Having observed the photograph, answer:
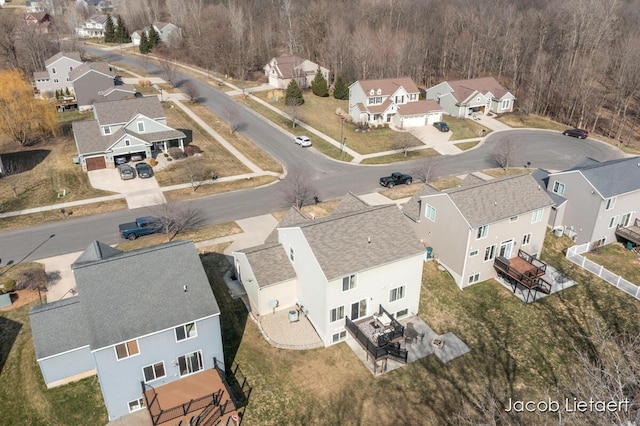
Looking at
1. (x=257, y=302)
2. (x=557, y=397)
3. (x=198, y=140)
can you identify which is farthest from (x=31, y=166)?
(x=557, y=397)

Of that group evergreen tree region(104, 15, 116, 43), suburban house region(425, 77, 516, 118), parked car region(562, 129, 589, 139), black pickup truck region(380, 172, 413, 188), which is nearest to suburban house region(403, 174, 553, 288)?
black pickup truck region(380, 172, 413, 188)

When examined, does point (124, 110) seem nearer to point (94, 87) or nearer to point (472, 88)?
point (94, 87)

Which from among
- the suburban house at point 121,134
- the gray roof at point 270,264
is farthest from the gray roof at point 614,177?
the suburban house at point 121,134

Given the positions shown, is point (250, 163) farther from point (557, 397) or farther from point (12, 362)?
point (557, 397)

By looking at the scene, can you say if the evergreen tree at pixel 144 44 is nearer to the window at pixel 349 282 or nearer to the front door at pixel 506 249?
the front door at pixel 506 249

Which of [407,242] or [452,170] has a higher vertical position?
[407,242]

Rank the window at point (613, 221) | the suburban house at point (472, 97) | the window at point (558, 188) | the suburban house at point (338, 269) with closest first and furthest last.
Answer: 1. the suburban house at point (338, 269)
2. the window at point (613, 221)
3. the window at point (558, 188)
4. the suburban house at point (472, 97)
